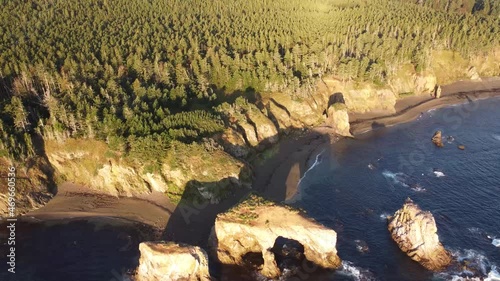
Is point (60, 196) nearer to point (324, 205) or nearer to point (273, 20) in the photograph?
point (324, 205)

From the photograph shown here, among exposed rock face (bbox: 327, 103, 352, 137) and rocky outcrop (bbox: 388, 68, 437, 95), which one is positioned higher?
rocky outcrop (bbox: 388, 68, 437, 95)

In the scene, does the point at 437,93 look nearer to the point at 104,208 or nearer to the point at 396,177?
the point at 396,177

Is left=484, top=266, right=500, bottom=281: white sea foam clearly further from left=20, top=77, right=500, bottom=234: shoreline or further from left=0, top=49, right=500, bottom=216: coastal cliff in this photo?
left=0, top=49, right=500, bottom=216: coastal cliff

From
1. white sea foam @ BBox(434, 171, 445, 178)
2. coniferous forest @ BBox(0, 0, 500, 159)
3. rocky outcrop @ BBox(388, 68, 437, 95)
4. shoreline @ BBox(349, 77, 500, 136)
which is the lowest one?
white sea foam @ BBox(434, 171, 445, 178)

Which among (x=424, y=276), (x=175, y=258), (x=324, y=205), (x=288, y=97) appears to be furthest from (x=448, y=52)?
(x=175, y=258)

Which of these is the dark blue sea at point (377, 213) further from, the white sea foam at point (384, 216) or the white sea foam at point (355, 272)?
the white sea foam at point (384, 216)

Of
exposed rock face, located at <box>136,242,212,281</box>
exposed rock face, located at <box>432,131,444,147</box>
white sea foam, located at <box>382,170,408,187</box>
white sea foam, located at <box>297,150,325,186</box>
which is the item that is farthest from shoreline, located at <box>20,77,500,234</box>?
white sea foam, located at <box>382,170,408,187</box>

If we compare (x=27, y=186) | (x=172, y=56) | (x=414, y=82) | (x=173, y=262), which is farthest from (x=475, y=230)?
(x=172, y=56)
